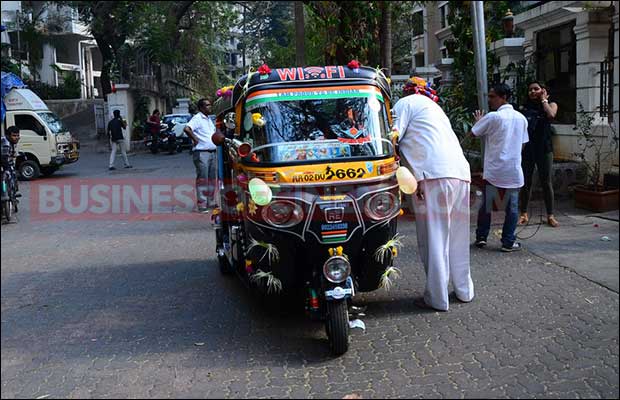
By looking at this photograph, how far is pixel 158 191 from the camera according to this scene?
14.8 m

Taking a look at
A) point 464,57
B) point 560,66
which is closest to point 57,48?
point 464,57

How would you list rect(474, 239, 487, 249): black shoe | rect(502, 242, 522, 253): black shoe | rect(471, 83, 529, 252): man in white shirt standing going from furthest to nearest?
rect(474, 239, 487, 249): black shoe
rect(502, 242, 522, 253): black shoe
rect(471, 83, 529, 252): man in white shirt standing

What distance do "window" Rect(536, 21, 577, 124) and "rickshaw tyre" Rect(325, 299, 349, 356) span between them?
8.55 meters

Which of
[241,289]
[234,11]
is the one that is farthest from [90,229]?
[234,11]

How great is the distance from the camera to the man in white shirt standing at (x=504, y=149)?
283 inches

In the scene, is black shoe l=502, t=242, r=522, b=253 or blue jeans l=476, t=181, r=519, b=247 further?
black shoe l=502, t=242, r=522, b=253

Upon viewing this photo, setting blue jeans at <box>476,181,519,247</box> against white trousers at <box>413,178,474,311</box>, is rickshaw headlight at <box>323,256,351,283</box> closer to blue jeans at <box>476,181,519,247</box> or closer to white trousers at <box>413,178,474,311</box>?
white trousers at <box>413,178,474,311</box>

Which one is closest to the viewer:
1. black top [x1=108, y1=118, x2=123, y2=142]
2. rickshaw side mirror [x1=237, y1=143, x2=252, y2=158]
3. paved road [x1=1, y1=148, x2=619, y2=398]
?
paved road [x1=1, y1=148, x2=619, y2=398]

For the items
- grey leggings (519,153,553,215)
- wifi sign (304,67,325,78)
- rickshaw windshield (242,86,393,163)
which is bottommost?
grey leggings (519,153,553,215)

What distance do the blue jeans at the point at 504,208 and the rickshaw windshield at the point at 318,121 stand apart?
2623mm

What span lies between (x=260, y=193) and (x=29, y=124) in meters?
15.4

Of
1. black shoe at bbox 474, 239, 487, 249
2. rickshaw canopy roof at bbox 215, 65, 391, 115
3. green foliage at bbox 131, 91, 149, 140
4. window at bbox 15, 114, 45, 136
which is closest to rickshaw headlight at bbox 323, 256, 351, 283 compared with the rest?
rickshaw canopy roof at bbox 215, 65, 391, 115

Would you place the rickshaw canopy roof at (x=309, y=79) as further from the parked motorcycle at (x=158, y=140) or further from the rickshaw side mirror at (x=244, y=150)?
the parked motorcycle at (x=158, y=140)

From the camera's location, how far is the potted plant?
9.19 meters
